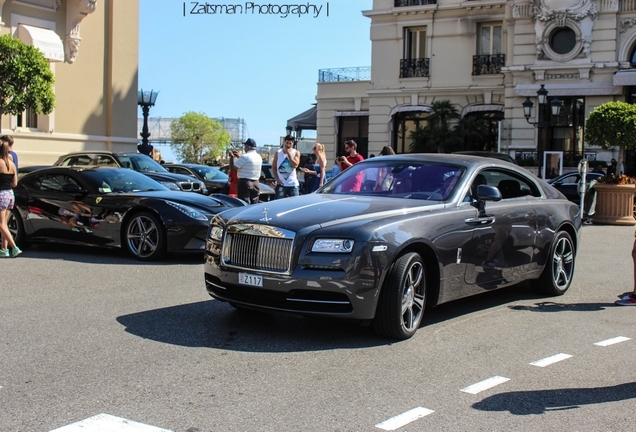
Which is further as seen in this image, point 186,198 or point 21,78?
A: point 21,78

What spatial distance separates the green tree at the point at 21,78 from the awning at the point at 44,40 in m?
2.28

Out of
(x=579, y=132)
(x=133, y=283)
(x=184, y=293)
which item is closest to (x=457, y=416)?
(x=184, y=293)

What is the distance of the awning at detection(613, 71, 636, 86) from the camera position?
103 ft

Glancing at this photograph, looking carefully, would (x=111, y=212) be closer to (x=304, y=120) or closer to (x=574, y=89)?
(x=574, y=89)

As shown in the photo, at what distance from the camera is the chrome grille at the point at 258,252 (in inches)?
248

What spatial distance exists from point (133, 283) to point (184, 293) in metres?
0.94

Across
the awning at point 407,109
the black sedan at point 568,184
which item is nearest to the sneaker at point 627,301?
the black sedan at point 568,184

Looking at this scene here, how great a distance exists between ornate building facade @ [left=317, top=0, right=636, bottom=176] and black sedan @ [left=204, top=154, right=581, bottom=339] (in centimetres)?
2186

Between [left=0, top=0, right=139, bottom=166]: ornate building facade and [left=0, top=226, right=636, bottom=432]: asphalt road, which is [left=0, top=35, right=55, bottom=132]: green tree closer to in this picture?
[left=0, top=0, right=139, bottom=166]: ornate building facade

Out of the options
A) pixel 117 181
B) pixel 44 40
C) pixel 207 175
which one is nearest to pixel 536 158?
pixel 207 175

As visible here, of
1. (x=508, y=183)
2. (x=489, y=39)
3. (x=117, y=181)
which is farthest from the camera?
(x=489, y=39)

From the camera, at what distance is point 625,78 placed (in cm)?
3161

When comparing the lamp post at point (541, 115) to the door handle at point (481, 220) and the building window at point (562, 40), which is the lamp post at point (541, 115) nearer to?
the building window at point (562, 40)

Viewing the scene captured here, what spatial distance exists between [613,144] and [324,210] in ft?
55.2
